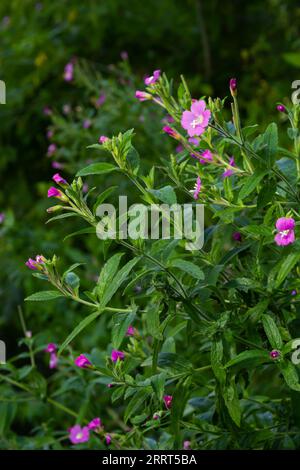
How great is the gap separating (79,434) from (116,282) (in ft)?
2.63

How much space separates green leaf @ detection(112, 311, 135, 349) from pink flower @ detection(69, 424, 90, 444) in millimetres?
663

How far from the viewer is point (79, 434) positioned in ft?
6.63

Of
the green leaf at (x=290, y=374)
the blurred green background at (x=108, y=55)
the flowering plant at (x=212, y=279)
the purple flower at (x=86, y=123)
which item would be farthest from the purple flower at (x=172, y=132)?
the blurred green background at (x=108, y=55)

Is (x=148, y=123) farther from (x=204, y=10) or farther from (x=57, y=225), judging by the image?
(x=204, y=10)

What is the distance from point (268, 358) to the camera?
140 centimetres

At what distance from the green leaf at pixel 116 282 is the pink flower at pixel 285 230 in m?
0.24

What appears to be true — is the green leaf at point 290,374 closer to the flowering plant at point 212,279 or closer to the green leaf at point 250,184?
the flowering plant at point 212,279

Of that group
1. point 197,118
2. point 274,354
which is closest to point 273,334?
point 274,354

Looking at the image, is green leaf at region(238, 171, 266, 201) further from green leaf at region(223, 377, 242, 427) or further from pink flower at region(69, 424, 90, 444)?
pink flower at region(69, 424, 90, 444)

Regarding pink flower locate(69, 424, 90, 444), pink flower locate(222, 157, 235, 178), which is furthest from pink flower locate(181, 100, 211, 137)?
pink flower locate(69, 424, 90, 444)

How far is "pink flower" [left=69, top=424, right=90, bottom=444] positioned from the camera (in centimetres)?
200
